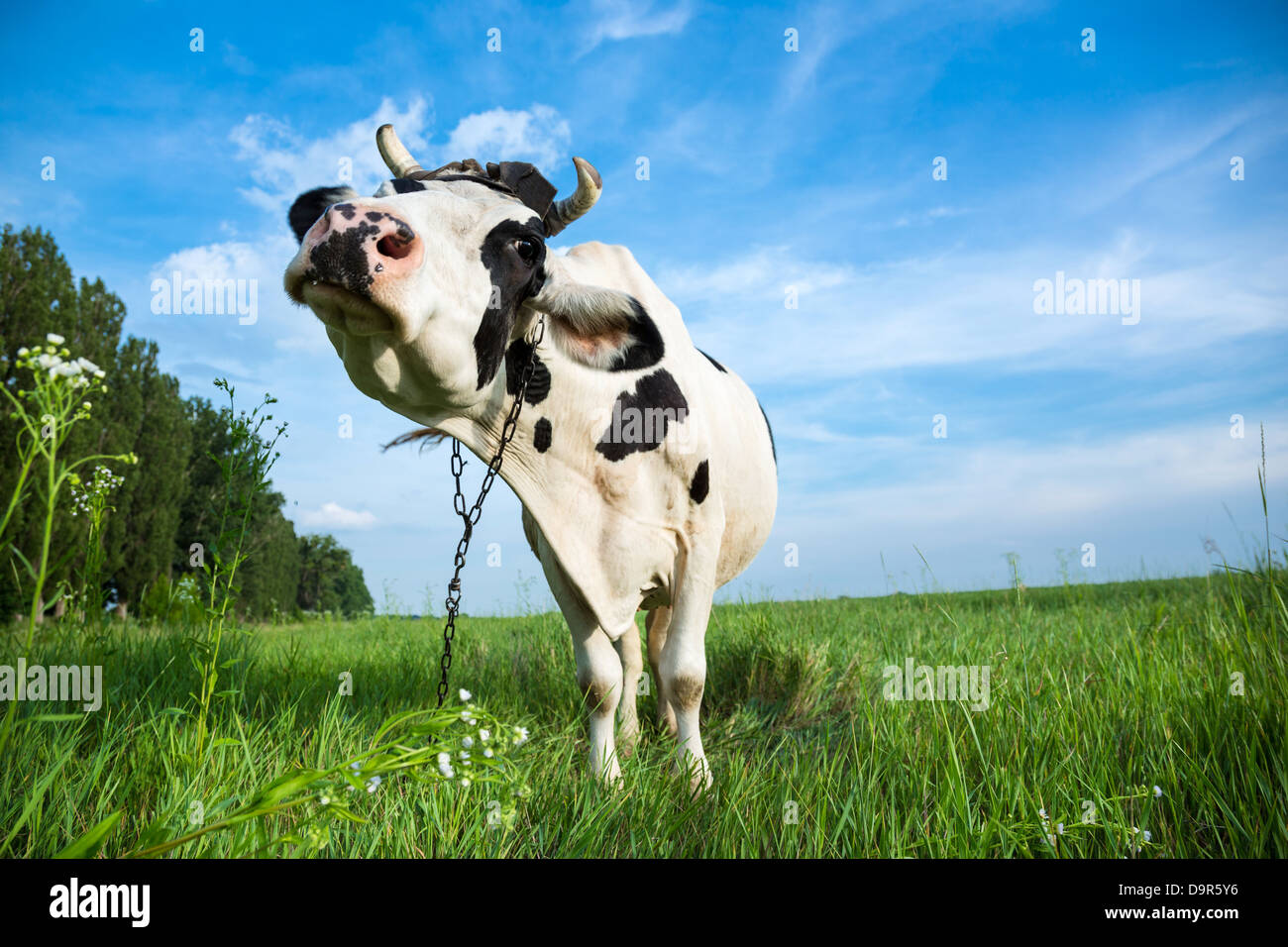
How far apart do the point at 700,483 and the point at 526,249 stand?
154 centimetres

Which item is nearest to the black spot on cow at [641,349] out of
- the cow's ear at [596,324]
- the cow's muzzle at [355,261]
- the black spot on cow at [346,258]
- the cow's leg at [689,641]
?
the cow's ear at [596,324]

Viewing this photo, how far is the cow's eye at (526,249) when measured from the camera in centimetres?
298

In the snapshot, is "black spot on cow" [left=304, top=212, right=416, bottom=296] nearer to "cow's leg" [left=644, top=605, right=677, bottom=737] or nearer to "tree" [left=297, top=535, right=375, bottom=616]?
"cow's leg" [left=644, top=605, right=677, bottom=737]

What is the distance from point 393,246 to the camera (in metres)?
2.47

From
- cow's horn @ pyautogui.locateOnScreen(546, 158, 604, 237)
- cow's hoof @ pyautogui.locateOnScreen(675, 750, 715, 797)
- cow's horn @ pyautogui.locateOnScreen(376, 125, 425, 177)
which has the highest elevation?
cow's horn @ pyautogui.locateOnScreen(376, 125, 425, 177)

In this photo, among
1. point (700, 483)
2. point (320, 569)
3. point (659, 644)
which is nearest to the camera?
point (700, 483)

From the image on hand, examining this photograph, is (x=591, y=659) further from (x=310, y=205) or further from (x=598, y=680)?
(x=310, y=205)

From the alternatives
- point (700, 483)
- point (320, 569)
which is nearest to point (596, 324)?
point (700, 483)

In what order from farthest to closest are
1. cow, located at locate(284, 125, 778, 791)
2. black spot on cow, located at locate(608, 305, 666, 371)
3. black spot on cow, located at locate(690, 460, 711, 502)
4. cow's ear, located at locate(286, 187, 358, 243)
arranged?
black spot on cow, located at locate(690, 460, 711, 502)
black spot on cow, located at locate(608, 305, 666, 371)
cow's ear, located at locate(286, 187, 358, 243)
cow, located at locate(284, 125, 778, 791)

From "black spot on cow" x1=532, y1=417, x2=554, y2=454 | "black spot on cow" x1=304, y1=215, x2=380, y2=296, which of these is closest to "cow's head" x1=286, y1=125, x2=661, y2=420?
"black spot on cow" x1=304, y1=215, x2=380, y2=296

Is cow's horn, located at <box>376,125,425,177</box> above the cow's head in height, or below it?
above

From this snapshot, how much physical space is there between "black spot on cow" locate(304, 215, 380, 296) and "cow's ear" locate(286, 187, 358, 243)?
2.96ft

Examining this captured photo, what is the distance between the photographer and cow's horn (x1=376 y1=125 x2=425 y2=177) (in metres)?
3.84

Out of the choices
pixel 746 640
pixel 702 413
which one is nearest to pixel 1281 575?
pixel 746 640
